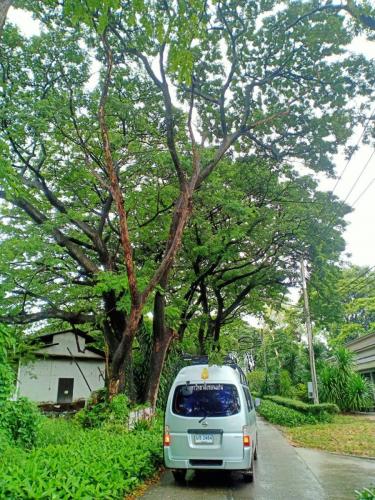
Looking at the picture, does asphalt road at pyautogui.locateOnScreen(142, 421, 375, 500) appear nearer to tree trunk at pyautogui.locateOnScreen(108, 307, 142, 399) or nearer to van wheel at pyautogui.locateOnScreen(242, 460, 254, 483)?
van wheel at pyautogui.locateOnScreen(242, 460, 254, 483)

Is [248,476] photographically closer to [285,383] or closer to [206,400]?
[206,400]

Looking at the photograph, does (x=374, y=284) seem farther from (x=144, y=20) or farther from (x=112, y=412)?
(x=144, y=20)

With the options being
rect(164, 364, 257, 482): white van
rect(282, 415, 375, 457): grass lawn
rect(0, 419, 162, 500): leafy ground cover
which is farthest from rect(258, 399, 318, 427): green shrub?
rect(164, 364, 257, 482): white van

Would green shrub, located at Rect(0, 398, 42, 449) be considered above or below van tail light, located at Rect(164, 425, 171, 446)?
above

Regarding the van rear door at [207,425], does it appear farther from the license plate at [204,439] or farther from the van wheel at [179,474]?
the van wheel at [179,474]

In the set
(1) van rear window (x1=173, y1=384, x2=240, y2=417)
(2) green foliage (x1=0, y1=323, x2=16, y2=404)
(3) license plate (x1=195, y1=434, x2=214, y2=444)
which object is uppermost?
(2) green foliage (x1=0, y1=323, x2=16, y2=404)

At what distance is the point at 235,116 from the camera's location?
1136 centimetres

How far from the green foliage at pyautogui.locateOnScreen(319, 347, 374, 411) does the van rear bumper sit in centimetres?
1584

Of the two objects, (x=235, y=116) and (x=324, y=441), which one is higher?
(x=235, y=116)

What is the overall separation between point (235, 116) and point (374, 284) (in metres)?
31.5

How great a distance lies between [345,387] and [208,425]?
16.2 meters

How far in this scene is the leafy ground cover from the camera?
4.30 metres

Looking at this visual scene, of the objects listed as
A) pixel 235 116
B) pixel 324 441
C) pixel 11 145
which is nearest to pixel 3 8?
pixel 11 145

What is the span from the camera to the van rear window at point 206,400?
706 cm
